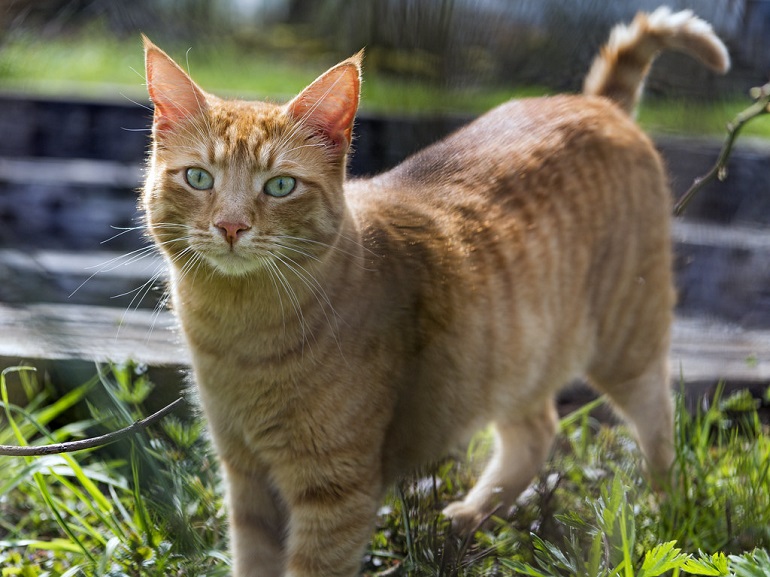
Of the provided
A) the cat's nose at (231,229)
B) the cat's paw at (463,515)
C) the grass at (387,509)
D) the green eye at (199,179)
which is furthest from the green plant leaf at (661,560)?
the green eye at (199,179)

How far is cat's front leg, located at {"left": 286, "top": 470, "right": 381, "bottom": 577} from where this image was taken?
199cm

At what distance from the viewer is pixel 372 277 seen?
2.03 m

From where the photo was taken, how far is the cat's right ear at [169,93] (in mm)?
1757

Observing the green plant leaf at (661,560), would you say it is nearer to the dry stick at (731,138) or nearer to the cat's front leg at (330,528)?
the cat's front leg at (330,528)

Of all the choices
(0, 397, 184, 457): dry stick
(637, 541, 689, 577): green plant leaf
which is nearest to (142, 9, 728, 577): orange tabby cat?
(0, 397, 184, 457): dry stick

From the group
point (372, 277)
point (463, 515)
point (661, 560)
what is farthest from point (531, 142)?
point (661, 560)

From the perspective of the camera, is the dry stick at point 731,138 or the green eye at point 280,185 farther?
the dry stick at point 731,138

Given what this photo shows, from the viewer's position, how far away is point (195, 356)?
2.06m

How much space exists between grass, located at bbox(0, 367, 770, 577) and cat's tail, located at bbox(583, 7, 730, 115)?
99 centimetres

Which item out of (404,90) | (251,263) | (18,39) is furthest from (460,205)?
(18,39)

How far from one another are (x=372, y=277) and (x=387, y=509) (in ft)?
2.42

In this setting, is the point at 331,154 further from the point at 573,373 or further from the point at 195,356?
the point at 573,373

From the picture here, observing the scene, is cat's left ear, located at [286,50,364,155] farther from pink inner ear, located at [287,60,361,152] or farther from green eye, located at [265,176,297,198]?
green eye, located at [265,176,297,198]

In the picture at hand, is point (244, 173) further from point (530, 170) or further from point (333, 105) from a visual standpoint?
point (530, 170)
